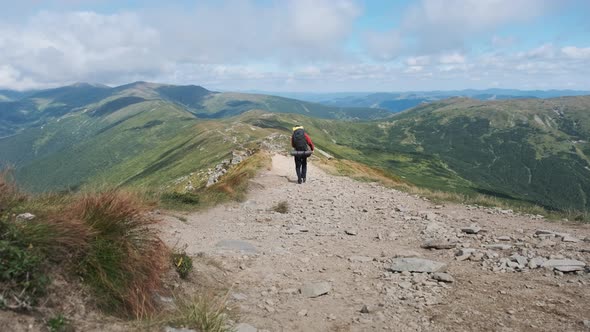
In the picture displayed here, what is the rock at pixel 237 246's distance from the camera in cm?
1184

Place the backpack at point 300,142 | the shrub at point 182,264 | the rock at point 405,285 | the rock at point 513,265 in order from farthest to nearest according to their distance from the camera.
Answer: the backpack at point 300,142 < the rock at point 513,265 < the rock at point 405,285 < the shrub at point 182,264

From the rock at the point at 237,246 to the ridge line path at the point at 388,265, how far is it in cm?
3

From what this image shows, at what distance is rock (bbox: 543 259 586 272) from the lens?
9.38 m

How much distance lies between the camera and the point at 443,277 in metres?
9.23

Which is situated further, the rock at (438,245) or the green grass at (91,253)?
the rock at (438,245)

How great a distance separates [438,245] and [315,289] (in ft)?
16.5

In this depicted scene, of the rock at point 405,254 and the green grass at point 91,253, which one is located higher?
the green grass at point 91,253

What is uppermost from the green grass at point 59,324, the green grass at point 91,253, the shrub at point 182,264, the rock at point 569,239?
the green grass at point 91,253

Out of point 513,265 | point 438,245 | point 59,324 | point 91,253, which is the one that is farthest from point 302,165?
point 59,324

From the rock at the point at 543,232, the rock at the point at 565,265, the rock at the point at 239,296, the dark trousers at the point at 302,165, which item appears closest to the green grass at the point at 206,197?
the dark trousers at the point at 302,165

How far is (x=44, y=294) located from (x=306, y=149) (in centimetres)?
1954

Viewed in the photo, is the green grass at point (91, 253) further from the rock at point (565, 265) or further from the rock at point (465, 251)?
the rock at point (565, 265)

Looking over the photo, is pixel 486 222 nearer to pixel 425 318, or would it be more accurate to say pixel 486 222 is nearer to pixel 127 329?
pixel 425 318

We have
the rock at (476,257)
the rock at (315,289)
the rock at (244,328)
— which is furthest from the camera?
the rock at (476,257)
